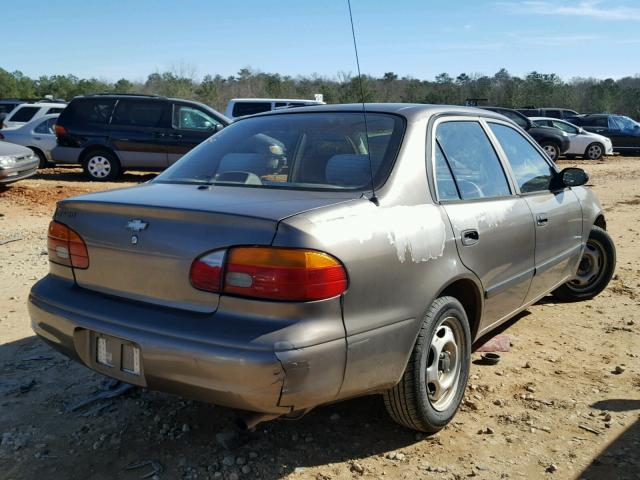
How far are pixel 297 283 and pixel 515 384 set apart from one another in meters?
2.04

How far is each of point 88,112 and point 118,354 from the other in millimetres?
12018

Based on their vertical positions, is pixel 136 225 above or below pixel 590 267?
above

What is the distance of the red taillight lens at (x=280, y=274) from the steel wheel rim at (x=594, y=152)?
70.6 feet

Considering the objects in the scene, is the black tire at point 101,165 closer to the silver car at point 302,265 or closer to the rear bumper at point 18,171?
the rear bumper at point 18,171

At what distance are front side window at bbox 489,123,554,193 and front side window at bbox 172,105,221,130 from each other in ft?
33.2

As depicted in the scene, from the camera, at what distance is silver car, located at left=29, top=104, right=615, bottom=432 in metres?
2.32

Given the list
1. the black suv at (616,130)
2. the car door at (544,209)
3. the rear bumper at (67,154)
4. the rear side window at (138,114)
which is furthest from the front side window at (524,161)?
the black suv at (616,130)

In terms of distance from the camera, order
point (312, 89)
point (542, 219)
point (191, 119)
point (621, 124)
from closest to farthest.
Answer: point (542, 219)
point (191, 119)
point (621, 124)
point (312, 89)

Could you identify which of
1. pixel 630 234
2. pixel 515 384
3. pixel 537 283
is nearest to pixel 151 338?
pixel 515 384

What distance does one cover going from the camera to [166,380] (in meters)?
2.43

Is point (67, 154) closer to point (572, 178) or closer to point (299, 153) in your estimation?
point (299, 153)

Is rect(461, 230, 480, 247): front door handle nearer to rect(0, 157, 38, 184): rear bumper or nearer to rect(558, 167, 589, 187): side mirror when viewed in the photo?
rect(558, 167, 589, 187): side mirror

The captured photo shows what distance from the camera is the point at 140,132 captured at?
13266 millimetres

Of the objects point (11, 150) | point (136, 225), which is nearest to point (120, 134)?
point (11, 150)
